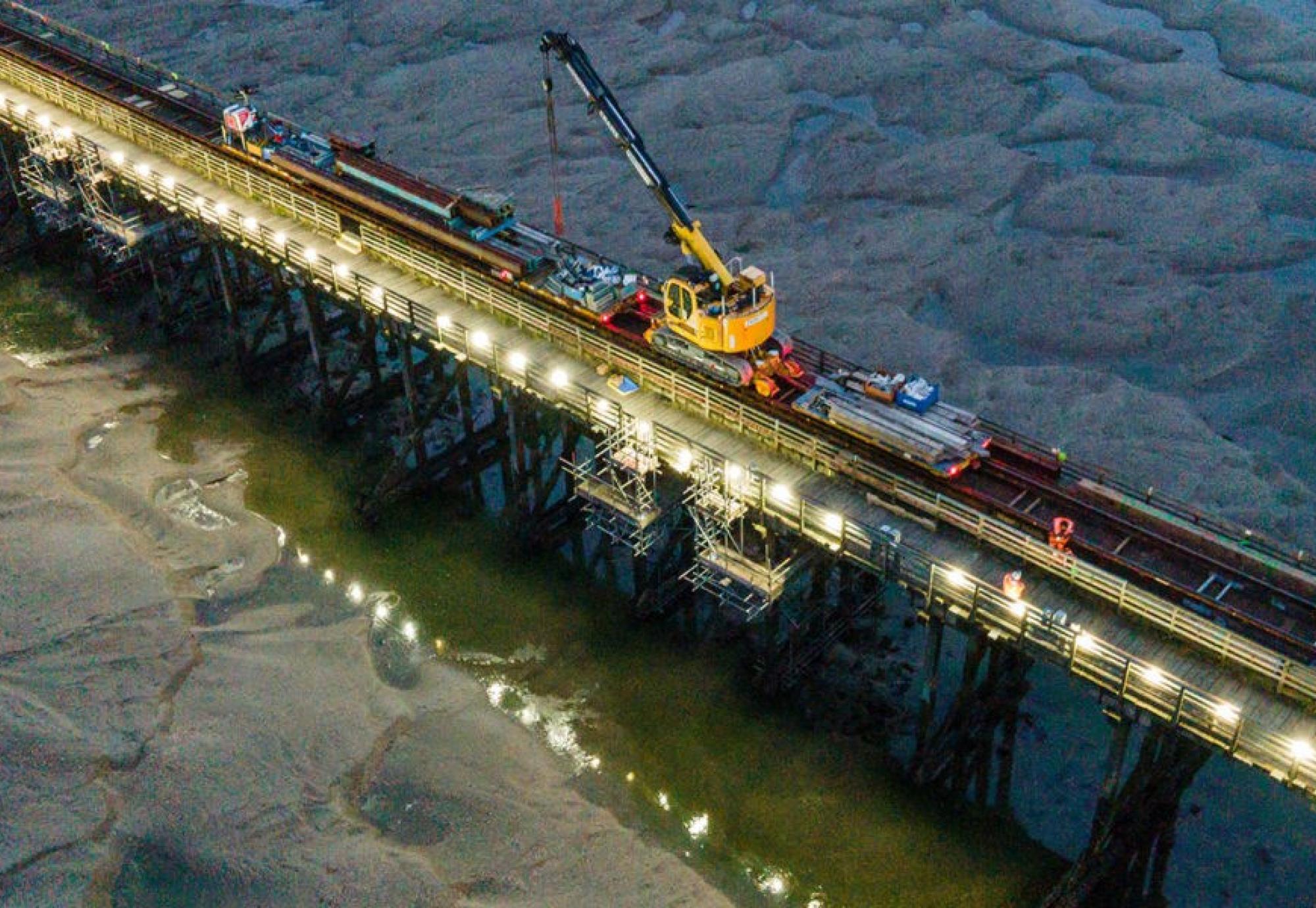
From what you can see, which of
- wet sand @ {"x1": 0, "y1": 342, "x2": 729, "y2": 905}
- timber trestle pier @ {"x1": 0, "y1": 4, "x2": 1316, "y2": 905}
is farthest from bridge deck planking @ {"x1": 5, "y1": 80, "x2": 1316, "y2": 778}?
wet sand @ {"x1": 0, "y1": 342, "x2": 729, "y2": 905}

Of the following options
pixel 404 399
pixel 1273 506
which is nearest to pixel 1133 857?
pixel 1273 506

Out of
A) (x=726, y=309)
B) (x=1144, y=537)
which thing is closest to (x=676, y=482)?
(x=726, y=309)

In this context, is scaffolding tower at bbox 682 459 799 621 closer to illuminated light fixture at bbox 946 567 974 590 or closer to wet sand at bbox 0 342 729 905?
illuminated light fixture at bbox 946 567 974 590

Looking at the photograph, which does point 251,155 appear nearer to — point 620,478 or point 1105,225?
point 620,478

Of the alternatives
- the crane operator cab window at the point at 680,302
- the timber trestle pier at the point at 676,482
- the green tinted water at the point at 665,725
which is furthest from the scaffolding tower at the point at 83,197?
the crane operator cab window at the point at 680,302

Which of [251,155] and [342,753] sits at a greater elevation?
[251,155]
